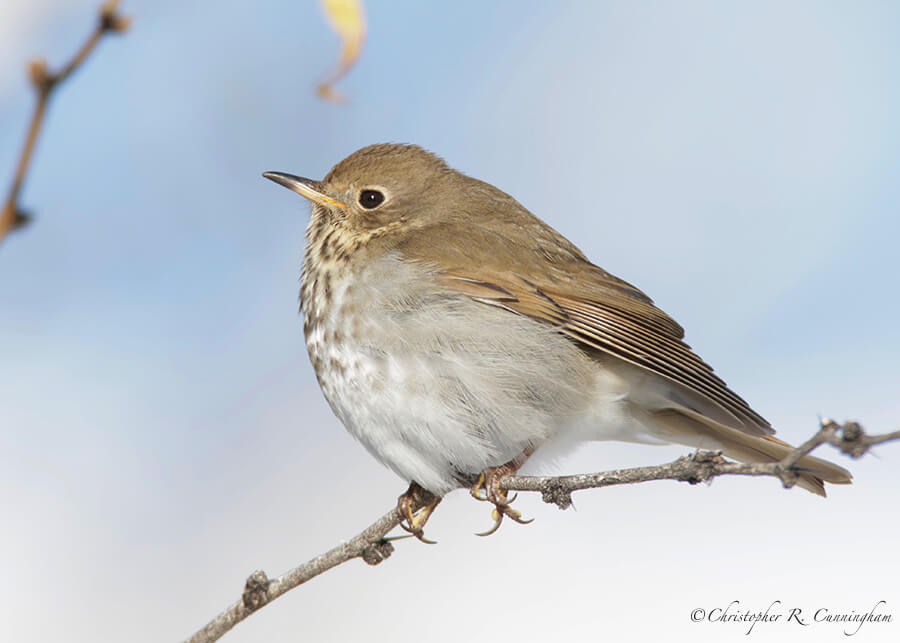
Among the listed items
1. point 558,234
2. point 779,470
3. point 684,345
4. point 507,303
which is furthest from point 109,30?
point 558,234

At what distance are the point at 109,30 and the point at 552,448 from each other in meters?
3.06

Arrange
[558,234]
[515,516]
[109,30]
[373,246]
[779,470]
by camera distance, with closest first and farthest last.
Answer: [109,30]
[779,470]
[515,516]
[373,246]
[558,234]

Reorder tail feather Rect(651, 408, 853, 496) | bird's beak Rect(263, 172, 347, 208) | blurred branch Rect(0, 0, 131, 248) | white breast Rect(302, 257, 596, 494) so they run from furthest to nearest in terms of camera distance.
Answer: bird's beak Rect(263, 172, 347, 208) → white breast Rect(302, 257, 596, 494) → tail feather Rect(651, 408, 853, 496) → blurred branch Rect(0, 0, 131, 248)

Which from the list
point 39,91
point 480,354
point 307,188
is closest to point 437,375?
point 480,354

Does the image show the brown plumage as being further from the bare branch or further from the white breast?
the bare branch

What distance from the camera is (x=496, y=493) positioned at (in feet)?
12.0

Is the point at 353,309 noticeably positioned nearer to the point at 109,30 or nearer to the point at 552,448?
the point at 552,448

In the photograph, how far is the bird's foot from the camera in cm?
359

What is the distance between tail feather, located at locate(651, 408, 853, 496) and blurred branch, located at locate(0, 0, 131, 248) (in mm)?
2646

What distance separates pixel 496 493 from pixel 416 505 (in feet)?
1.50

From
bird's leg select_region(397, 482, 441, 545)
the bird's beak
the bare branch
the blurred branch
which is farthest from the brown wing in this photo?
the blurred branch

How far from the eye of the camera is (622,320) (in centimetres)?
404

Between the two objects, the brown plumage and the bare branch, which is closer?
the bare branch

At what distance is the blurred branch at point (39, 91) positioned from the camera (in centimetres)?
105
